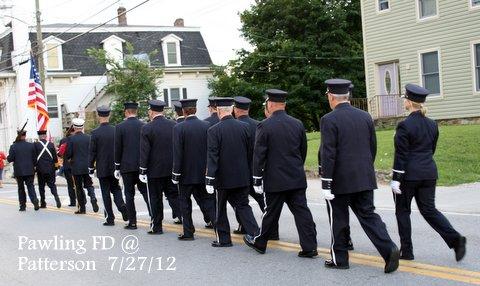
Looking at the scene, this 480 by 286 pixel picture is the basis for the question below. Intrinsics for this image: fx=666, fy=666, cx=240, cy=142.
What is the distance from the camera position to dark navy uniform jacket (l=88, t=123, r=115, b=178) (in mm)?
12891

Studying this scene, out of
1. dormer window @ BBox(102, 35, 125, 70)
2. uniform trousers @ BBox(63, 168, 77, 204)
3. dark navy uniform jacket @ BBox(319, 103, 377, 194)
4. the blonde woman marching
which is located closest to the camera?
dark navy uniform jacket @ BBox(319, 103, 377, 194)

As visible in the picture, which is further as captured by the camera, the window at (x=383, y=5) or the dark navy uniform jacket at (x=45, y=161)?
the window at (x=383, y=5)

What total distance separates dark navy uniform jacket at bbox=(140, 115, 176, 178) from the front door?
17.2m

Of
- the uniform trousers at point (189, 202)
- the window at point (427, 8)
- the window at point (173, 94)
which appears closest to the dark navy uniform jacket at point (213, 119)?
the uniform trousers at point (189, 202)

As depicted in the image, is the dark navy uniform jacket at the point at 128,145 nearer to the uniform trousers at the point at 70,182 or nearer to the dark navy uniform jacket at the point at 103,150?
the dark navy uniform jacket at the point at 103,150

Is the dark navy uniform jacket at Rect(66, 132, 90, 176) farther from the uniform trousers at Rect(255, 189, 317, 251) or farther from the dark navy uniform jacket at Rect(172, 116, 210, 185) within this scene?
the uniform trousers at Rect(255, 189, 317, 251)

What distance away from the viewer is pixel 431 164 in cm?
790

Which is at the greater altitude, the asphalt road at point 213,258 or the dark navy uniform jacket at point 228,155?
the dark navy uniform jacket at point 228,155

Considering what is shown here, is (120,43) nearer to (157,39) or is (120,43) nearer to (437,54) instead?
(157,39)

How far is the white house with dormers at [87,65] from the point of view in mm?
42125

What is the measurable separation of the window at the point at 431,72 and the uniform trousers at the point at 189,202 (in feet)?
57.6

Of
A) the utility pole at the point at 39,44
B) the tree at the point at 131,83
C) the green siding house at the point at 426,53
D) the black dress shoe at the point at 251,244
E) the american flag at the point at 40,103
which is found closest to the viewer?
the black dress shoe at the point at 251,244

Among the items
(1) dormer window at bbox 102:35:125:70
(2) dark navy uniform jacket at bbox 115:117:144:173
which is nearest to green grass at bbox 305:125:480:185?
(2) dark navy uniform jacket at bbox 115:117:144:173

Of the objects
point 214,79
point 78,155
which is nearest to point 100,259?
point 78,155
